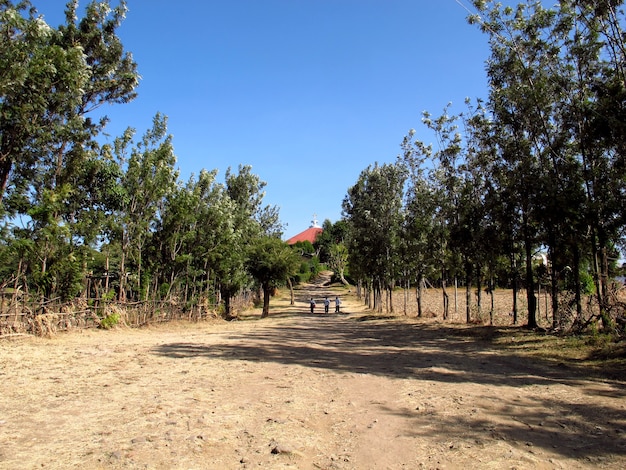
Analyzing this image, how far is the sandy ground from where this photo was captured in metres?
4.81

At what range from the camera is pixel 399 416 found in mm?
6344

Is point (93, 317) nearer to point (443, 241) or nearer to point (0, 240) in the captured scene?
point (0, 240)

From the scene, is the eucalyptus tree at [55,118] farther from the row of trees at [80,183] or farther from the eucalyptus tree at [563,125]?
the eucalyptus tree at [563,125]

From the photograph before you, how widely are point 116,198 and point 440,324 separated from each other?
16.1 meters

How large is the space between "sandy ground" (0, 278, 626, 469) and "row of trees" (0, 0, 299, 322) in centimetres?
451

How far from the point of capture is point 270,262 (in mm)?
31047

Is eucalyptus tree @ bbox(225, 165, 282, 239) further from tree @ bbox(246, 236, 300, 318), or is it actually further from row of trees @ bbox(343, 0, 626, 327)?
row of trees @ bbox(343, 0, 626, 327)

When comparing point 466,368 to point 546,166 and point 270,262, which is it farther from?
point 270,262

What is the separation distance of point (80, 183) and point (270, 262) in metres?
15.3

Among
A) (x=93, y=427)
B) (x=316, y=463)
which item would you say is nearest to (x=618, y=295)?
(x=316, y=463)

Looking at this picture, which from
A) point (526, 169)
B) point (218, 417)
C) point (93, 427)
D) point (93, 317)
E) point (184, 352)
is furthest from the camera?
point (93, 317)

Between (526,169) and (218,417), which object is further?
(526,169)

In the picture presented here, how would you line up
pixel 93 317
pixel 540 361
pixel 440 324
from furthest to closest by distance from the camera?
1. pixel 440 324
2. pixel 93 317
3. pixel 540 361

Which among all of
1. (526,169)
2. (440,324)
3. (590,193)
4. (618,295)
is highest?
(526,169)
